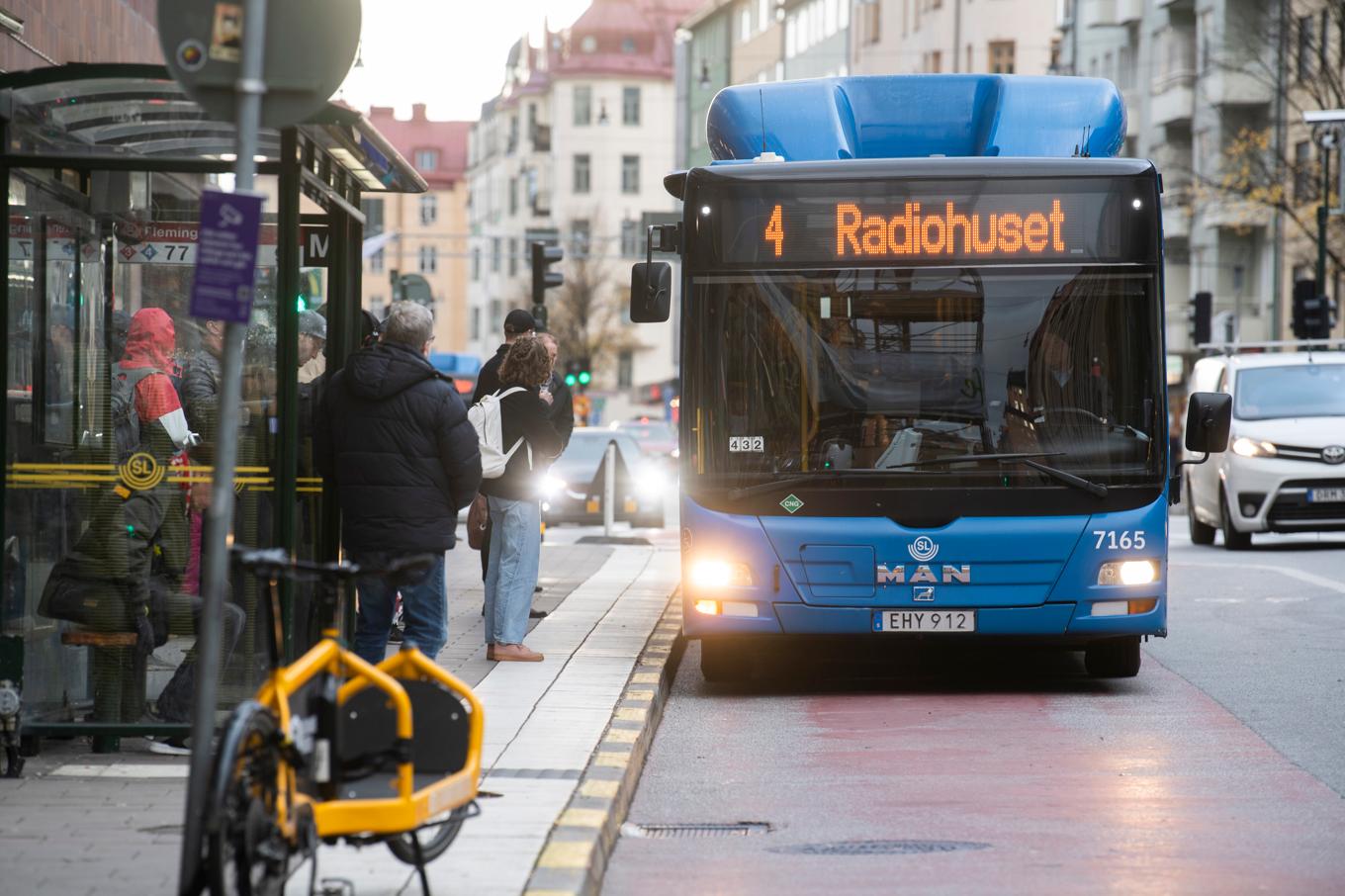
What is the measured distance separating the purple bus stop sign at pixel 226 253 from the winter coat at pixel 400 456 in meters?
4.11

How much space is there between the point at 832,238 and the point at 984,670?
3.06 meters

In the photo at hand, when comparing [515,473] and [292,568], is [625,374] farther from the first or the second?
[292,568]

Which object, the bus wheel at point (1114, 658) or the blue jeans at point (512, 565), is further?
the bus wheel at point (1114, 658)

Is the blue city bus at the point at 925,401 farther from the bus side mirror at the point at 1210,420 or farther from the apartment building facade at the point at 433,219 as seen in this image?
the apartment building facade at the point at 433,219

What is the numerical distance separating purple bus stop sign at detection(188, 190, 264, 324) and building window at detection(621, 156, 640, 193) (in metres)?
111

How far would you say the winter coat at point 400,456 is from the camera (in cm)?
997

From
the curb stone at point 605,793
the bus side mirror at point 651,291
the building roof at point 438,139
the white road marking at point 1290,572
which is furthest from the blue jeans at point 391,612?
the building roof at point 438,139

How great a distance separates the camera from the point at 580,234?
11075 centimetres

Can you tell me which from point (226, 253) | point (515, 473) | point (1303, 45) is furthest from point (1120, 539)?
point (1303, 45)

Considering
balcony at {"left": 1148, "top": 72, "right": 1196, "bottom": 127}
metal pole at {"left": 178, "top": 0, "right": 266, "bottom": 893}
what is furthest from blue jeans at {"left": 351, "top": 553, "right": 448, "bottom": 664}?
balcony at {"left": 1148, "top": 72, "right": 1196, "bottom": 127}

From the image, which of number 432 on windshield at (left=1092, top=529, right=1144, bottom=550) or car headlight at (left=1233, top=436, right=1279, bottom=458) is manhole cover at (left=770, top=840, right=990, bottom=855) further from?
car headlight at (left=1233, top=436, right=1279, bottom=458)

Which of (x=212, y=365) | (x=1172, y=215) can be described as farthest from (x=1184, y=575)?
(x=1172, y=215)

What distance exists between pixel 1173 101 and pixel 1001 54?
1513cm

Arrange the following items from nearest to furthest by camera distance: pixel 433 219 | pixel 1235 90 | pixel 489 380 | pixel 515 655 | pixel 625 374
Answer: pixel 515 655 → pixel 489 380 → pixel 1235 90 → pixel 625 374 → pixel 433 219
